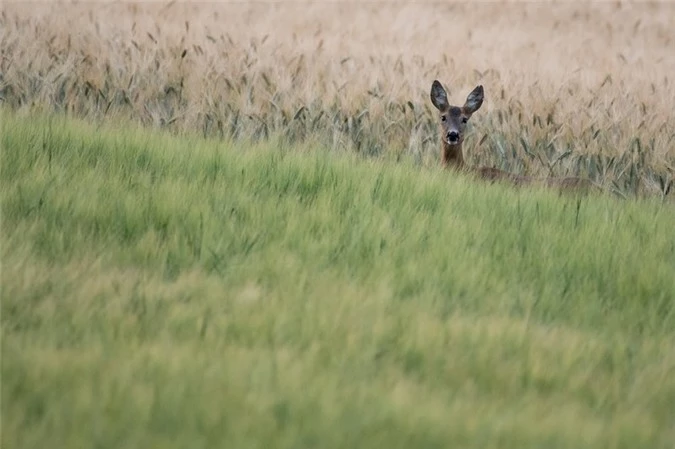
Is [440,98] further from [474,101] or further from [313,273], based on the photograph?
[313,273]

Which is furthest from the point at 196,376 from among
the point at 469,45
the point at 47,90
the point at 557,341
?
the point at 469,45

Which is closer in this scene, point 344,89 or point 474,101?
point 474,101

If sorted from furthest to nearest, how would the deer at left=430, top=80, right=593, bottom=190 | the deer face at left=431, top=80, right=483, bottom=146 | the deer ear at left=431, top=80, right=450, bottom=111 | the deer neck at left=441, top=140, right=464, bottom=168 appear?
1. the deer ear at left=431, top=80, right=450, bottom=111
2. the deer neck at left=441, top=140, right=464, bottom=168
3. the deer face at left=431, top=80, right=483, bottom=146
4. the deer at left=430, top=80, right=593, bottom=190

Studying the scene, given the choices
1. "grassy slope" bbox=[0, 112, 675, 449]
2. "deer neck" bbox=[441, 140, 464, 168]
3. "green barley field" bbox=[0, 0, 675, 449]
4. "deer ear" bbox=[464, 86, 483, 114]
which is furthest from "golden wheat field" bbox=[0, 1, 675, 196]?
"grassy slope" bbox=[0, 112, 675, 449]

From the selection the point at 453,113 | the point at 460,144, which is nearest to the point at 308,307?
the point at 460,144

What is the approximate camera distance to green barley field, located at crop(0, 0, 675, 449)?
3.19 metres

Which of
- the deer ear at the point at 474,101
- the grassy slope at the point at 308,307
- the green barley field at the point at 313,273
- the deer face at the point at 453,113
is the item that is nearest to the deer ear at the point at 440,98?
the deer face at the point at 453,113

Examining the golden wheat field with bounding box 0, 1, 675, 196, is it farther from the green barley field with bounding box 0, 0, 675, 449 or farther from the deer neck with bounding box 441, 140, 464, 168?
the deer neck with bounding box 441, 140, 464, 168

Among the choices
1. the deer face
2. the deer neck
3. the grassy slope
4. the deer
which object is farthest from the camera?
the deer neck

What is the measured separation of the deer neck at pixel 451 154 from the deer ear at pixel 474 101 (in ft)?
1.27

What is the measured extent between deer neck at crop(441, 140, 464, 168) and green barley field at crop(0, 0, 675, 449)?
13cm

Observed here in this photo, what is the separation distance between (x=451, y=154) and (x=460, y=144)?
0.13 meters

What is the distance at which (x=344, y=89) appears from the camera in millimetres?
10055

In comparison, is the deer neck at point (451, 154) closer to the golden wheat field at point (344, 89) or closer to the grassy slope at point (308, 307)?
the golden wheat field at point (344, 89)
